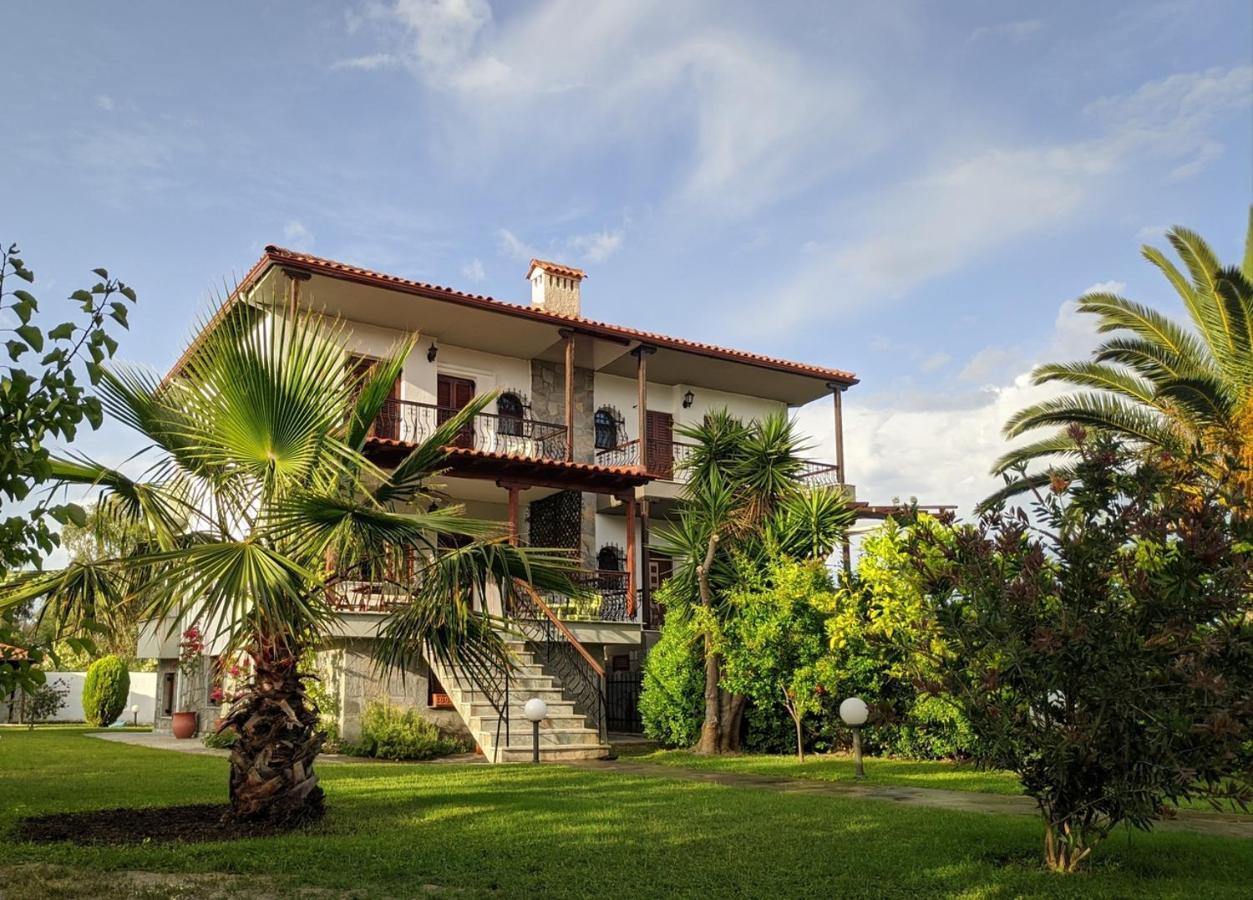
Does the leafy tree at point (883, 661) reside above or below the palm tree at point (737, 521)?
below

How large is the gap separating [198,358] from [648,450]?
1564 centimetres

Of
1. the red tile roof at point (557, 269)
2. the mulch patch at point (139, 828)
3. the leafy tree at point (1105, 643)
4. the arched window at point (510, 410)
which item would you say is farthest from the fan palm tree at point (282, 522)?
the red tile roof at point (557, 269)

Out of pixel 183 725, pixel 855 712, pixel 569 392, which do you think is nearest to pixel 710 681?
pixel 855 712

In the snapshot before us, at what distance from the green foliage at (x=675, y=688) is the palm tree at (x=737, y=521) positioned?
0.20m

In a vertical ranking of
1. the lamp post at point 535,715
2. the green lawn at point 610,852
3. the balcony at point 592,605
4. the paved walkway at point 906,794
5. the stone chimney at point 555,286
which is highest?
the stone chimney at point 555,286

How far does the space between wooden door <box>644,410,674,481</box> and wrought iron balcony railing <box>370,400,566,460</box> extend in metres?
2.50

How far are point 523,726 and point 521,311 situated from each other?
25.1 ft

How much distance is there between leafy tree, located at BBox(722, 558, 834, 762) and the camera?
14.5 metres

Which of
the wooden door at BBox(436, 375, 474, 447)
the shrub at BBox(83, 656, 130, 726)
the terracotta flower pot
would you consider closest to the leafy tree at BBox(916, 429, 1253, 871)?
the wooden door at BBox(436, 375, 474, 447)

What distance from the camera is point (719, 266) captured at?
48.1 feet

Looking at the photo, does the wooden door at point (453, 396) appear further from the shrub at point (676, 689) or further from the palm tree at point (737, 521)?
the shrub at point (676, 689)

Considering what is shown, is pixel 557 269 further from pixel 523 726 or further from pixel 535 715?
pixel 535 715

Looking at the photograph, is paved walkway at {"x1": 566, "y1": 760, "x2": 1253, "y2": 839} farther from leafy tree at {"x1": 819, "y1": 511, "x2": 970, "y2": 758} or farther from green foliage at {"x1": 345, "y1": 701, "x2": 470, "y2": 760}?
green foliage at {"x1": 345, "y1": 701, "x2": 470, "y2": 760}

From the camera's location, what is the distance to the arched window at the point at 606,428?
73.6 feet
